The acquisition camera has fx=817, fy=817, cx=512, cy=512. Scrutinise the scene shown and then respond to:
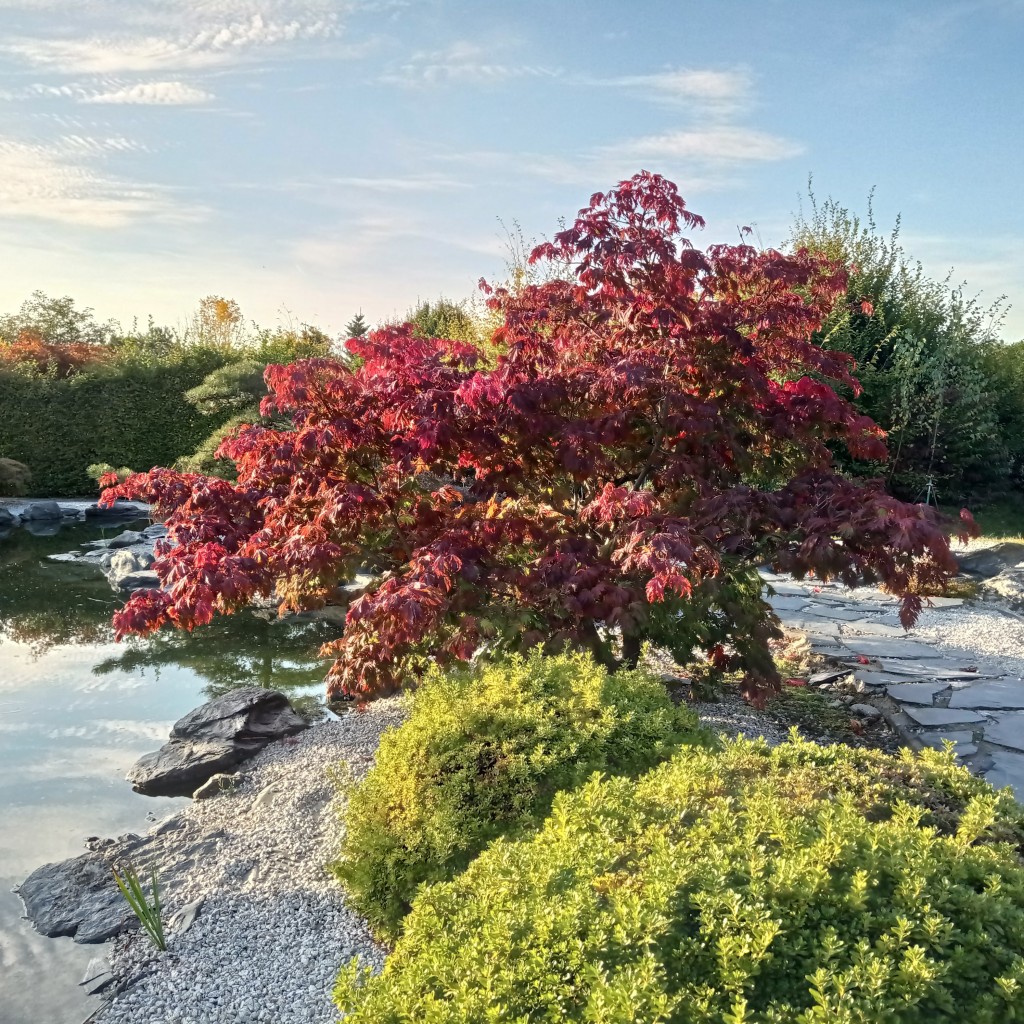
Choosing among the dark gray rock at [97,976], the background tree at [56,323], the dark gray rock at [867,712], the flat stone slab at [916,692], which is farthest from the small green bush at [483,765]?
the background tree at [56,323]

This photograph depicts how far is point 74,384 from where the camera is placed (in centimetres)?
1773

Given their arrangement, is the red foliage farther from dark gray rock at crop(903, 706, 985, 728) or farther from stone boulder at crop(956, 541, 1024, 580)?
dark gray rock at crop(903, 706, 985, 728)

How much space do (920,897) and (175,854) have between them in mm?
3279

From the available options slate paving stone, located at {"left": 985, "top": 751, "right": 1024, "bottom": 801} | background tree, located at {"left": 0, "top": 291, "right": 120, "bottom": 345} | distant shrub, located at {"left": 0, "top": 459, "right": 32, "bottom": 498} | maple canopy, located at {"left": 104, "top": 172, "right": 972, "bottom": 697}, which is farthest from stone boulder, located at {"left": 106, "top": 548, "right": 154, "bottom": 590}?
background tree, located at {"left": 0, "top": 291, "right": 120, "bottom": 345}

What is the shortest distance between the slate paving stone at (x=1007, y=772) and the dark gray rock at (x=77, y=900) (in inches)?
148

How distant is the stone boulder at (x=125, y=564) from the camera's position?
997 cm

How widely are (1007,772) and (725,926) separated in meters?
2.76

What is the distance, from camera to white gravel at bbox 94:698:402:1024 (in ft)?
9.05

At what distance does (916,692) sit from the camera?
4.80 metres

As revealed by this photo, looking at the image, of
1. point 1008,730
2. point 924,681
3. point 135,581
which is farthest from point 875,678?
point 135,581

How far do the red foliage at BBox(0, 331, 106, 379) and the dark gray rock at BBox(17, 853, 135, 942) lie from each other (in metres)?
17.0

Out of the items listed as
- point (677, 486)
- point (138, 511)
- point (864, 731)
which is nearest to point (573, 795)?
point (677, 486)

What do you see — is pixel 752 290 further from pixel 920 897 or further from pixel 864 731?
pixel 920 897

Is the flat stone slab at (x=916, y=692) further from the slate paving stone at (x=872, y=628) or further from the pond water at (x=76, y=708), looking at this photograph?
the pond water at (x=76, y=708)
